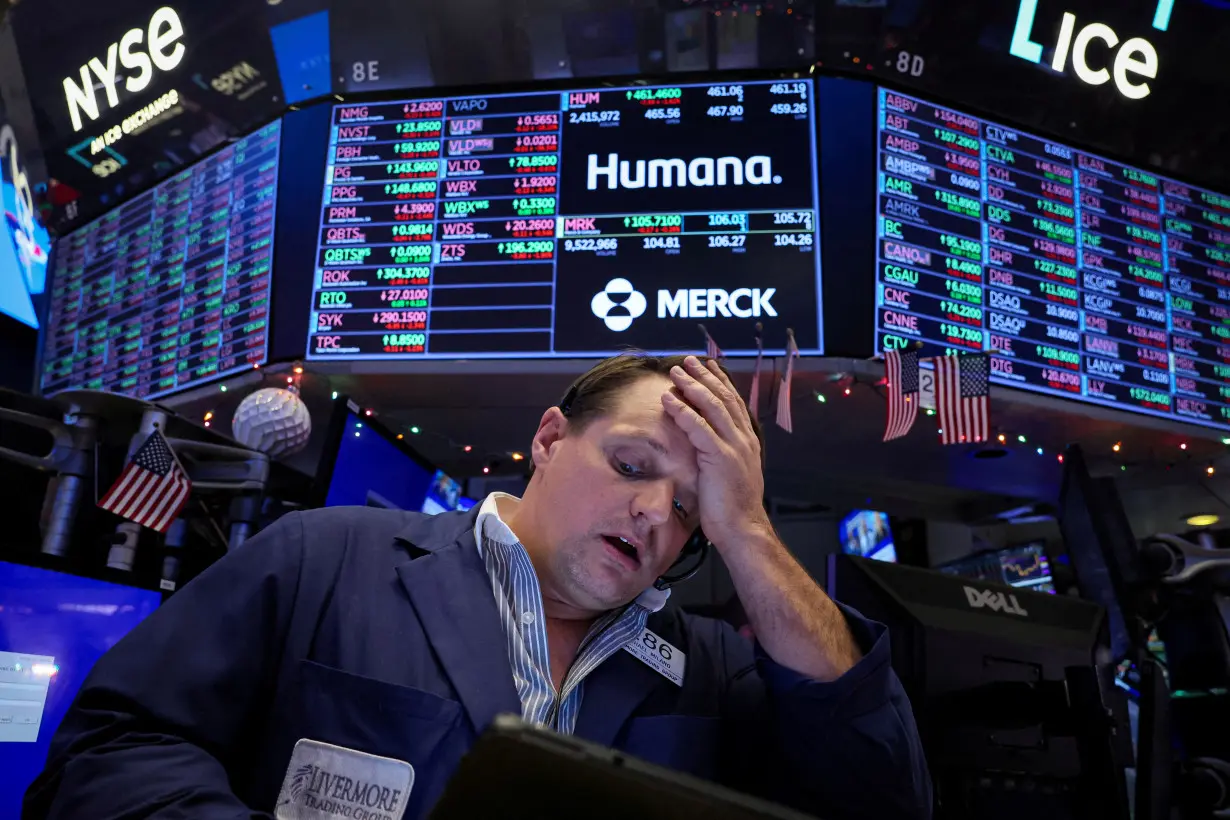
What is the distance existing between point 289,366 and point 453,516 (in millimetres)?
2965

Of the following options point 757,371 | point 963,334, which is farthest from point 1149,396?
point 757,371

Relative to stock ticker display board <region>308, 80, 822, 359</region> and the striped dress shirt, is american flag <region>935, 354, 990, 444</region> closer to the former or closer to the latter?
stock ticker display board <region>308, 80, 822, 359</region>

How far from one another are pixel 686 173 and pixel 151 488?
102 inches

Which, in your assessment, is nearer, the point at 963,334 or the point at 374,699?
the point at 374,699

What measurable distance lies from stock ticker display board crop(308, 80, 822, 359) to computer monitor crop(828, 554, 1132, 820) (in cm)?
228

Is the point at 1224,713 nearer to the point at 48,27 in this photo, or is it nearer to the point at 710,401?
the point at 710,401

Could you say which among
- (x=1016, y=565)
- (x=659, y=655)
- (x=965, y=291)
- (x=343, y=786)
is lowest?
(x=343, y=786)

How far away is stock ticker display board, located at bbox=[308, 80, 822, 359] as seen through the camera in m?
3.97

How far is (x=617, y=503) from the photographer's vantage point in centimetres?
133

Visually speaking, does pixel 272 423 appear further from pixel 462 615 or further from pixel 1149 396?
pixel 1149 396

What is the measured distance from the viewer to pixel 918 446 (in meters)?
4.80

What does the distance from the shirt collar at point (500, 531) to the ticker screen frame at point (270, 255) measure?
2.99 metres

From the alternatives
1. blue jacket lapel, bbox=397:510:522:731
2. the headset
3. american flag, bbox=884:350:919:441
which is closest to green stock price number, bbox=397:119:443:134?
american flag, bbox=884:350:919:441

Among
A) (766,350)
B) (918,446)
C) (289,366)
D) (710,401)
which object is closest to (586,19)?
(766,350)
